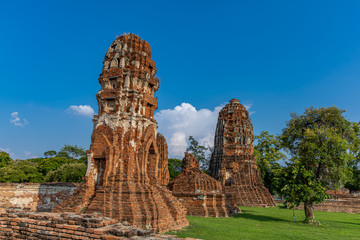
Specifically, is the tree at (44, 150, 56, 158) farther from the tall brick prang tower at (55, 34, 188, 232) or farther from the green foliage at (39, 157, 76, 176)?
the tall brick prang tower at (55, 34, 188, 232)

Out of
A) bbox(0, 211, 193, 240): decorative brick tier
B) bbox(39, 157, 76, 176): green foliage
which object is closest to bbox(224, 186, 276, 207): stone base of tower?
bbox(0, 211, 193, 240): decorative brick tier

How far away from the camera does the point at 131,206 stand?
9.19 meters

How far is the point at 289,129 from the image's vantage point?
63.3ft

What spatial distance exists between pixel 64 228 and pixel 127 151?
4725 millimetres

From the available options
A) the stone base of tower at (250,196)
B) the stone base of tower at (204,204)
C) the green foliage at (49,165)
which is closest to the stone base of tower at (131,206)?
the stone base of tower at (204,204)

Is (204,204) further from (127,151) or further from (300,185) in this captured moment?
(127,151)

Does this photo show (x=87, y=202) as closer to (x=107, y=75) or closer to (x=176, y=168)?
(x=107, y=75)

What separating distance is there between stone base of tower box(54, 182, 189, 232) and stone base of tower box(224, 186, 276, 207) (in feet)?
61.0

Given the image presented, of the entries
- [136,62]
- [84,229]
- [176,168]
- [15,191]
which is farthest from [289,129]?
[176,168]

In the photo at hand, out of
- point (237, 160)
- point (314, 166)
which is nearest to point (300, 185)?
point (314, 166)

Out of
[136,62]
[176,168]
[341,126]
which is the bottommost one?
[176,168]

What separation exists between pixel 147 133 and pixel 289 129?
12.8m

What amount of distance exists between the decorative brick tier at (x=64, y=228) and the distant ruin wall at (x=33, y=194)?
1291 centimetres

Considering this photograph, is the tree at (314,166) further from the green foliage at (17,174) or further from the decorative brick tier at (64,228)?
the green foliage at (17,174)
